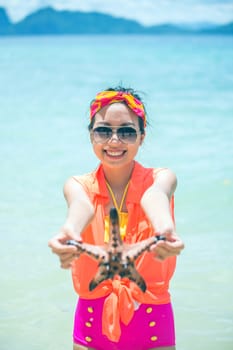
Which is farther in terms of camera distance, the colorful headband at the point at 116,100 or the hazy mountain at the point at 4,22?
the hazy mountain at the point at 4,22

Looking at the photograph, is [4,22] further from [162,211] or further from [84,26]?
[162,211]

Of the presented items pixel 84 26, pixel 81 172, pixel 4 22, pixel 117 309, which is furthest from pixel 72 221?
pixel 84 26

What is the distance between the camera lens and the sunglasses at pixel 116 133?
2887mm

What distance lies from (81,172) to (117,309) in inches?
215

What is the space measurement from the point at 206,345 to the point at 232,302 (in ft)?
1.85

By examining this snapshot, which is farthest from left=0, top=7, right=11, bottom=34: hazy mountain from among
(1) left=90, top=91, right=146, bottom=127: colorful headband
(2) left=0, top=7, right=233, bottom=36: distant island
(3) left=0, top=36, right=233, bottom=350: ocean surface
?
(1) left=90, top=91, right=146, bottom=127: colorful headband

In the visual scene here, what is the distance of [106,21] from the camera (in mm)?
47688

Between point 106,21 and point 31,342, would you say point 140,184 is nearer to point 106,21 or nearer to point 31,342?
point 31,342

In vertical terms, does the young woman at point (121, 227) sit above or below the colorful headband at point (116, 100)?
below

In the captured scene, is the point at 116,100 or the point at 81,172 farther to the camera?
the point at 81,172

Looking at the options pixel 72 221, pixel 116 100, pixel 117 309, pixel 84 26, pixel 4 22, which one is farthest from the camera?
pixel 84 26

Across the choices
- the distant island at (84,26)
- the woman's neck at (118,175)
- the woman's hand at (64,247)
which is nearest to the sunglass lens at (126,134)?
the woman's neck at (118,175)

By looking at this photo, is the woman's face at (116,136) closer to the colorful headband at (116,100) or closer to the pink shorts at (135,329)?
the colorful headband at (116,100)

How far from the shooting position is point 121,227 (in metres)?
2.87
